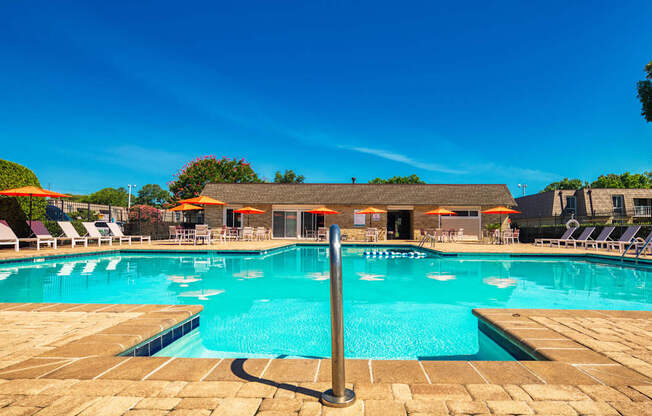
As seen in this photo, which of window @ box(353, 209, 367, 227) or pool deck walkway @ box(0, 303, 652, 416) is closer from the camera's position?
pool deck walkway @ box(0, 303, 652, 416)

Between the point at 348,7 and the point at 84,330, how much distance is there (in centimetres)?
2228

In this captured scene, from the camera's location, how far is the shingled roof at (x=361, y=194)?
22844 mm

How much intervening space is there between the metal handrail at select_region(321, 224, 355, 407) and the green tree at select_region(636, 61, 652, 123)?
2792 cm

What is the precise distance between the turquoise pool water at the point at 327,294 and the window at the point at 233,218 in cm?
1200

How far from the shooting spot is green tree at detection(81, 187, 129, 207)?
71250 mm

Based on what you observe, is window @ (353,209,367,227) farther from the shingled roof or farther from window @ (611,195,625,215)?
window @ (611,195,625,215)

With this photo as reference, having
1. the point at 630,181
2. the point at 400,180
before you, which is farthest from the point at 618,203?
the point at 630,181

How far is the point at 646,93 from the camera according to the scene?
802 inches

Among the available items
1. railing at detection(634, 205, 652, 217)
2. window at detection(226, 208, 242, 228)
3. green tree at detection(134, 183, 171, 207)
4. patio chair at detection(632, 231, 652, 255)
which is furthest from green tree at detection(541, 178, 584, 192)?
green tree at detection(134, 183, 171, 207)

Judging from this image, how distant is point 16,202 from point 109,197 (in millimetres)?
68752

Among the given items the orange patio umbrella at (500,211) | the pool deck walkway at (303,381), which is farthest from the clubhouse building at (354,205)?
the pool deck walkway at (303,381)

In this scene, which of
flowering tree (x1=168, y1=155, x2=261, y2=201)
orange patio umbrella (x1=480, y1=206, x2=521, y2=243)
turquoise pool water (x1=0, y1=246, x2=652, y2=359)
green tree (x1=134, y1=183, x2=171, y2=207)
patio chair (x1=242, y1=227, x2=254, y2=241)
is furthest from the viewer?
green tree (x1=134, y1=183, x2=171, y2=207)

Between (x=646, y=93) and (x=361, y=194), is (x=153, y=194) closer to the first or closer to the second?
(x=361, y=194)

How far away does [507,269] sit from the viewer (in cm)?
998
